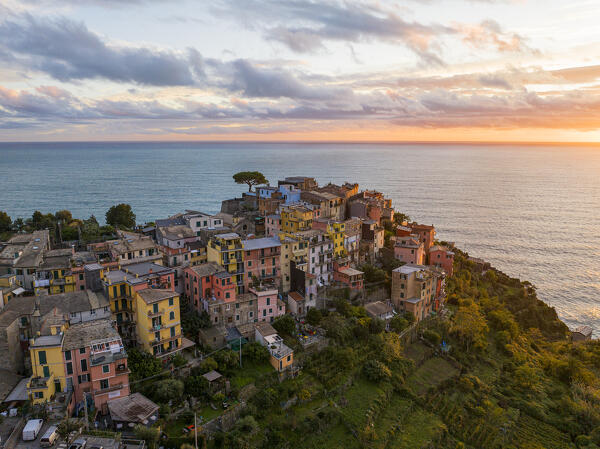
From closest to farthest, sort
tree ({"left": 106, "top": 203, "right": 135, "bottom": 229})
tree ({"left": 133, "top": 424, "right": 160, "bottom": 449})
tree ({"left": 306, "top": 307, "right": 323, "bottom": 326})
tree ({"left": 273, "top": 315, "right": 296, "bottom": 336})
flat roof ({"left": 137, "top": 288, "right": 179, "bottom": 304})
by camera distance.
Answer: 1. tree ({"left": 133, "top": 424, "right": 160, "bottom": 449})
2. flat roof ({"left": 137, "top": 288, "right": 179, "bottom": 304})
3. tree ({"left": 273, "top": 315, "right": 296, "bottom": 336})
4. tree ({"left": 306, "top": 307, "right": 323, "bottom": 326})
5. tree ({"left": 106, "top": 203, "right": 135, "bottom": 229})

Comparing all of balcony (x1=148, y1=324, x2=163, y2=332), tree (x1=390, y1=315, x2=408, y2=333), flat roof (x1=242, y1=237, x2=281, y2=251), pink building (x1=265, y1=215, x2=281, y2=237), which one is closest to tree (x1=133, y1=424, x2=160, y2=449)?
Result: balcony (x1=148, y1=324, x2=163, y2=332)

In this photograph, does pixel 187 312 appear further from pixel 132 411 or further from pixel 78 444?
pixel 78 444

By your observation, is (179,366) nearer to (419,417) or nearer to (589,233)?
(419,417)

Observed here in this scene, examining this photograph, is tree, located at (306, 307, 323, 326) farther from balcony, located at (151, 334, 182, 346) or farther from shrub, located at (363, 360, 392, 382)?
balcony, located at (151, 334, 182, 346)

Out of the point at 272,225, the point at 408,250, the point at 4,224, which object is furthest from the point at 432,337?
the point at 4,224

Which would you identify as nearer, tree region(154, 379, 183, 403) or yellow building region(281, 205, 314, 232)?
tree region(154, 379, 183, 403)

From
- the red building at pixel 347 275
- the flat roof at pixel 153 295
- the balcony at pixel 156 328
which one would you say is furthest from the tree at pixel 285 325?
the balcony at pixel 156 328
